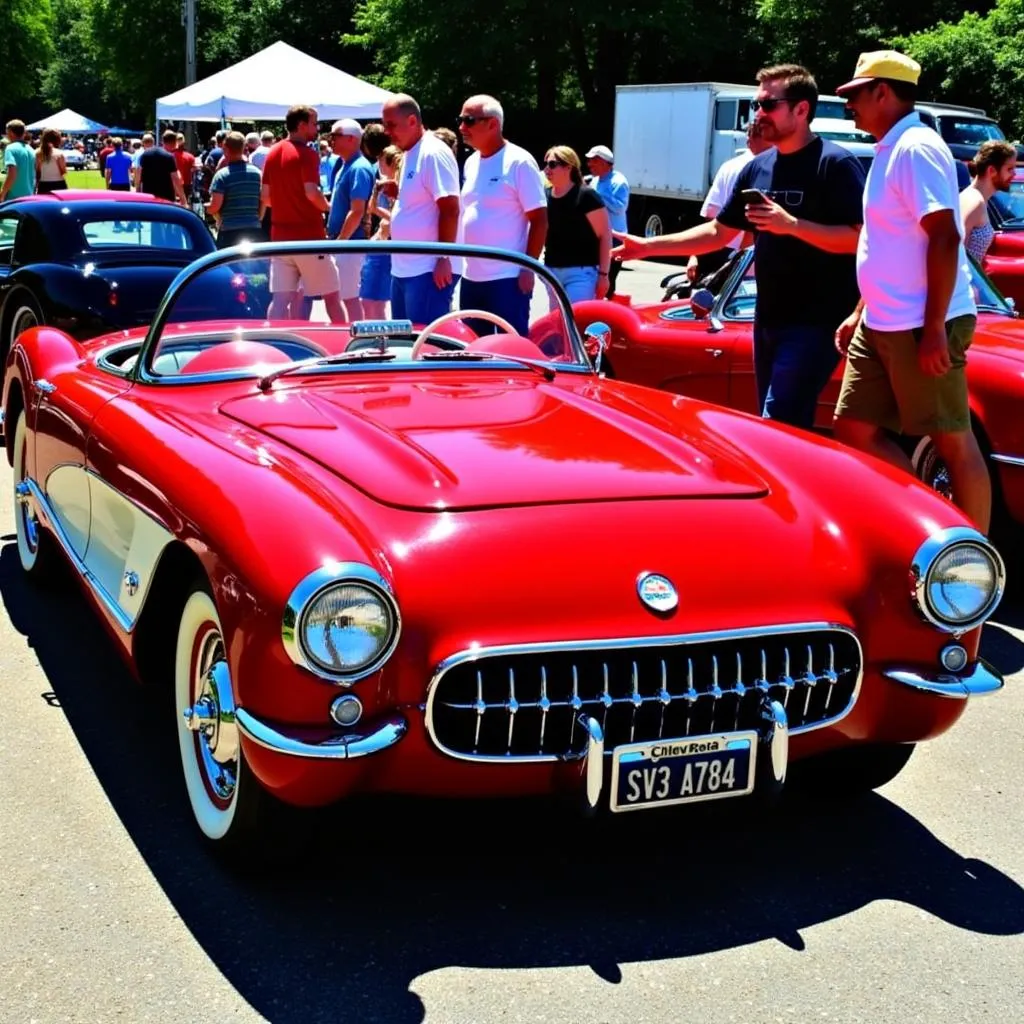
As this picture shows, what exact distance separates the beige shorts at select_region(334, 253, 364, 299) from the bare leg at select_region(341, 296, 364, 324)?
28 millimetres

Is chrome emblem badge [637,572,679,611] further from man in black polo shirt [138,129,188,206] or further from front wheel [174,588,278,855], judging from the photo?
man in black polo shirt [138,129,188,206]

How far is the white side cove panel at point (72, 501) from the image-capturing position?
425 centimetres

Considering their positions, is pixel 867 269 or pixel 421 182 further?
pixel 421 182

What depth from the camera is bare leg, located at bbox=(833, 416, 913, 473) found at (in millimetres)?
4969

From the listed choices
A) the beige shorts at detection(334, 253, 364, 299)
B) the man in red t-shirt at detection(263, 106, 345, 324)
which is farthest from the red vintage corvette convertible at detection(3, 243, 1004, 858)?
the man in red t-shirt at detection(263, 106, 345, 324)

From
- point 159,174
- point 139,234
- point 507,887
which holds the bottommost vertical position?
point 507,887

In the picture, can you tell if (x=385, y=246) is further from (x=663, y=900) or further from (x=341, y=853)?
(x=663, y=900)

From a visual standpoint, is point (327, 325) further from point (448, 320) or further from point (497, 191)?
point (497, 191)

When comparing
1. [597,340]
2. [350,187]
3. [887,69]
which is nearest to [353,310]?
[597,340]

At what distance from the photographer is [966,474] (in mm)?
4898

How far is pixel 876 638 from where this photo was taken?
319 centimetres

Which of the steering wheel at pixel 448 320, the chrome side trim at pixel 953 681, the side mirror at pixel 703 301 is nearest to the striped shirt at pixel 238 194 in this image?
the side mirror at pixel 703 301

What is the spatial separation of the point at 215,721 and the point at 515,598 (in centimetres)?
81

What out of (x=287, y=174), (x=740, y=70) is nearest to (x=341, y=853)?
(x=287, y=174)
